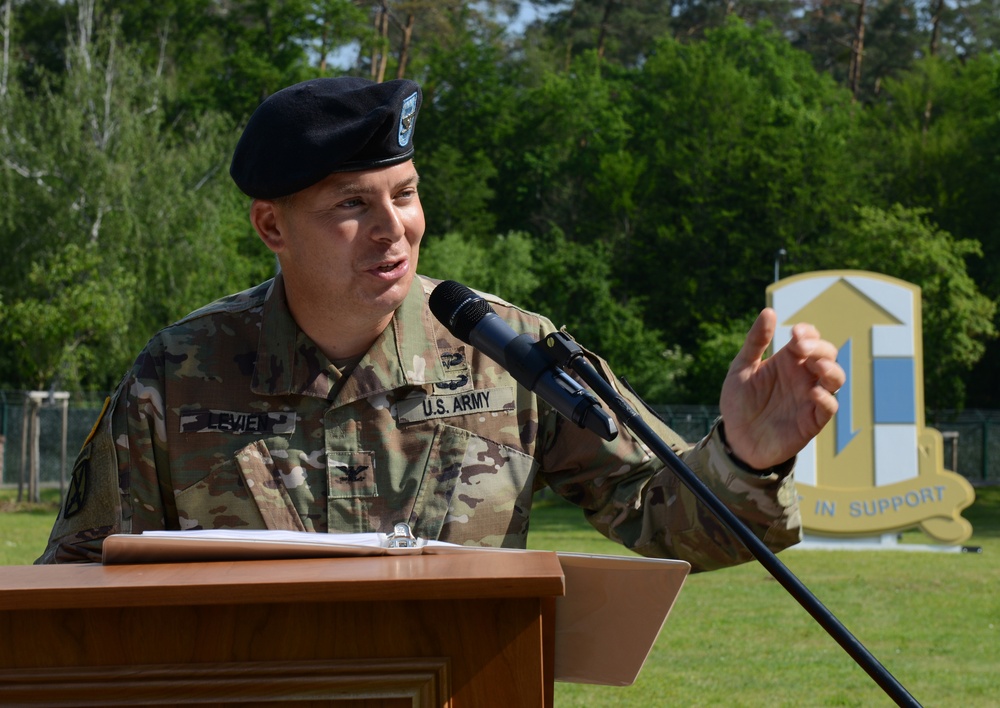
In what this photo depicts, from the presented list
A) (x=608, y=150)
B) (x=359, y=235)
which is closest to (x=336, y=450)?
(x=359, y=235)

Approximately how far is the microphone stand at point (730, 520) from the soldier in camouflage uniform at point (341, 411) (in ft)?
2.27

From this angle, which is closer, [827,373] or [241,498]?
[827,373]

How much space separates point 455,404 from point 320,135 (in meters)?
0.69

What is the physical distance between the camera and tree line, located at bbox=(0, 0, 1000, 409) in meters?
33.6

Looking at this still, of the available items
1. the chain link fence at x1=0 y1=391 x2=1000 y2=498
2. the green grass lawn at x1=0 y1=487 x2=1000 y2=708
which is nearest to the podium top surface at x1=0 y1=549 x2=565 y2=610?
the green grass lawn at x1=0 y1=487 x2=1000 y2=708

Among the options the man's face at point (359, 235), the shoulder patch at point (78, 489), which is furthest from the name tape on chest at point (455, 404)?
the shoulder patch at point (78, 489)

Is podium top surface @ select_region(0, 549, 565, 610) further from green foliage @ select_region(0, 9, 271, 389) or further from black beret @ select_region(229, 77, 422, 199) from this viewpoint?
green foliage @ select_region(0, 9, 271, 389)

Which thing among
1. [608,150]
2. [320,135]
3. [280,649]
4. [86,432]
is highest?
[608,150]

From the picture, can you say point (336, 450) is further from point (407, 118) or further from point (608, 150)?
point (608, 150)

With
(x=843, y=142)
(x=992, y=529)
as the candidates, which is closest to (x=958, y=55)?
(x=843, y=142)

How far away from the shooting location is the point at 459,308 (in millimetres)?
2230

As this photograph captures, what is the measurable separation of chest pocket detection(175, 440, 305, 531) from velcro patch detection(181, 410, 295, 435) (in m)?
0.05

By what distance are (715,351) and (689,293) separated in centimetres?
641

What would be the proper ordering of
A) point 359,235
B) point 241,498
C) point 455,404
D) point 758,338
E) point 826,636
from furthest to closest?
point 826,636 → point 455,404 → point 241,498 → point 359,235 → point 758,338
